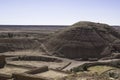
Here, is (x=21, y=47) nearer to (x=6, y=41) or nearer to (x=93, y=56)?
(x=6, y=41)

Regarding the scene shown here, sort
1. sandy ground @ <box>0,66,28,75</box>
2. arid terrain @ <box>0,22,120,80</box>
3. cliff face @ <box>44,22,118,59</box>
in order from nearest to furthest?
sandy ground @ <box>0,66,28,75</box> < arid terrain @ <box>0,22,120,80</box> < cliff face @ <box>44,22,118,59</box>

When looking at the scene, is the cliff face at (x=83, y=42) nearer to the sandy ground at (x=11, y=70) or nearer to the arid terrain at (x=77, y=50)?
the arid terrain at (x=77, y=50)

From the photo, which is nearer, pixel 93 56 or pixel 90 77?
pixel 90 77

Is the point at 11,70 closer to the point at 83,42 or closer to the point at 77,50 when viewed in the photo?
the point at 77,50

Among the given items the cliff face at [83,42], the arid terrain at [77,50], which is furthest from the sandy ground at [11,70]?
the cliff face at [83,42]

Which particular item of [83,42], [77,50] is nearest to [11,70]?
[77,50]

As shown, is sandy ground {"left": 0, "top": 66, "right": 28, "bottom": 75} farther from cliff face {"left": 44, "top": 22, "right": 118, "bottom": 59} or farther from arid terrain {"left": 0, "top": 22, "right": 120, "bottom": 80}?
cliff face {"left": 44, "top": 22, "right": 118, "bottom": 59}

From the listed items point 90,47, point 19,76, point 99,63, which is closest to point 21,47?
point 90,47

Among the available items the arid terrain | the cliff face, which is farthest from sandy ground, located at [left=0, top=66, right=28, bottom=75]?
the cliff face
